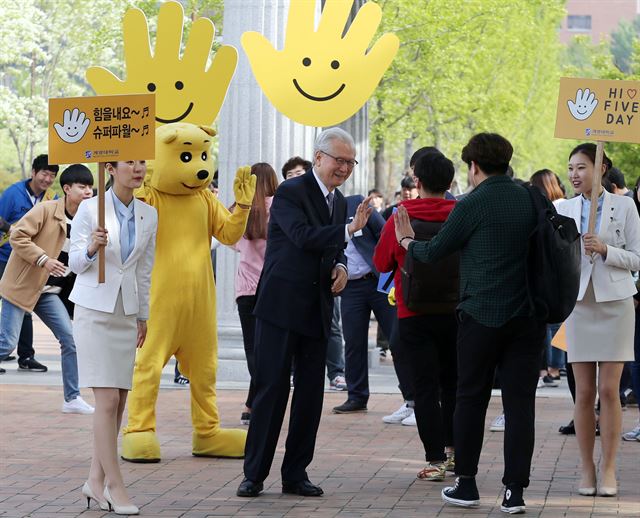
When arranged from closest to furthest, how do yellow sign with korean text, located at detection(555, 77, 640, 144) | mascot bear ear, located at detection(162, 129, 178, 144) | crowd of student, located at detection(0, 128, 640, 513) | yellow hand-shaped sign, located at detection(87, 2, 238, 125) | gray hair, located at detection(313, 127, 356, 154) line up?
1. crowd of student, located at detection(0, 128, 640, 513)
2. gray hair, located at detection(313, 127, 356, 154)
3. yellow sign with korean text, located at detection(555, 77, 640, 144)
4. mascot bear ear, located at detection(162, 129, 178, 144)
5. yellow hand-shaped sign, located at detection(87, 2, 238, 125)

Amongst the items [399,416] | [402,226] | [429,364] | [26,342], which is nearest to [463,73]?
[26,342]

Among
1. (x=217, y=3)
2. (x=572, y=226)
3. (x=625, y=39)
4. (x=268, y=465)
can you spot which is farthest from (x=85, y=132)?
(x=625, y=39)

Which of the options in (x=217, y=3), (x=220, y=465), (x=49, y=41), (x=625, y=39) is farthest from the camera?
(x=625, y=39)

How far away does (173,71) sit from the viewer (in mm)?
9289

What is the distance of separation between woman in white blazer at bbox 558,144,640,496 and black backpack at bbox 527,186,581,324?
2.24 feet

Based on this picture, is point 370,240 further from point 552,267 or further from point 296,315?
point 552,267

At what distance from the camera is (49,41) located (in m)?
39.7

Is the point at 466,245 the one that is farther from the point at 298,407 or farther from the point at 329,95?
the point at 329,95

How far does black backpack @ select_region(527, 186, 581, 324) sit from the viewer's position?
7234mm

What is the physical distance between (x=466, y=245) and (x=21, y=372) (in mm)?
8167

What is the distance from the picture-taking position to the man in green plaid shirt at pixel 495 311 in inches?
288

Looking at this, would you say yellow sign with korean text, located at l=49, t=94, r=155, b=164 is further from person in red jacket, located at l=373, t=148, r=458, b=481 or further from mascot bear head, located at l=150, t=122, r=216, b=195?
person in red jacket, located at l=373, t=148, r=458, b=481

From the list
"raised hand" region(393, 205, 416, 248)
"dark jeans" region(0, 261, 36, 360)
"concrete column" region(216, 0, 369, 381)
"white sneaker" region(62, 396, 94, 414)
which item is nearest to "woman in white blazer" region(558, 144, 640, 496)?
"raised hand" region(393, 205, 416, 248)

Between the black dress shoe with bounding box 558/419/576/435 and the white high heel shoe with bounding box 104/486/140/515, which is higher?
the white high heel shoe with bounding box 104/486/140/515
